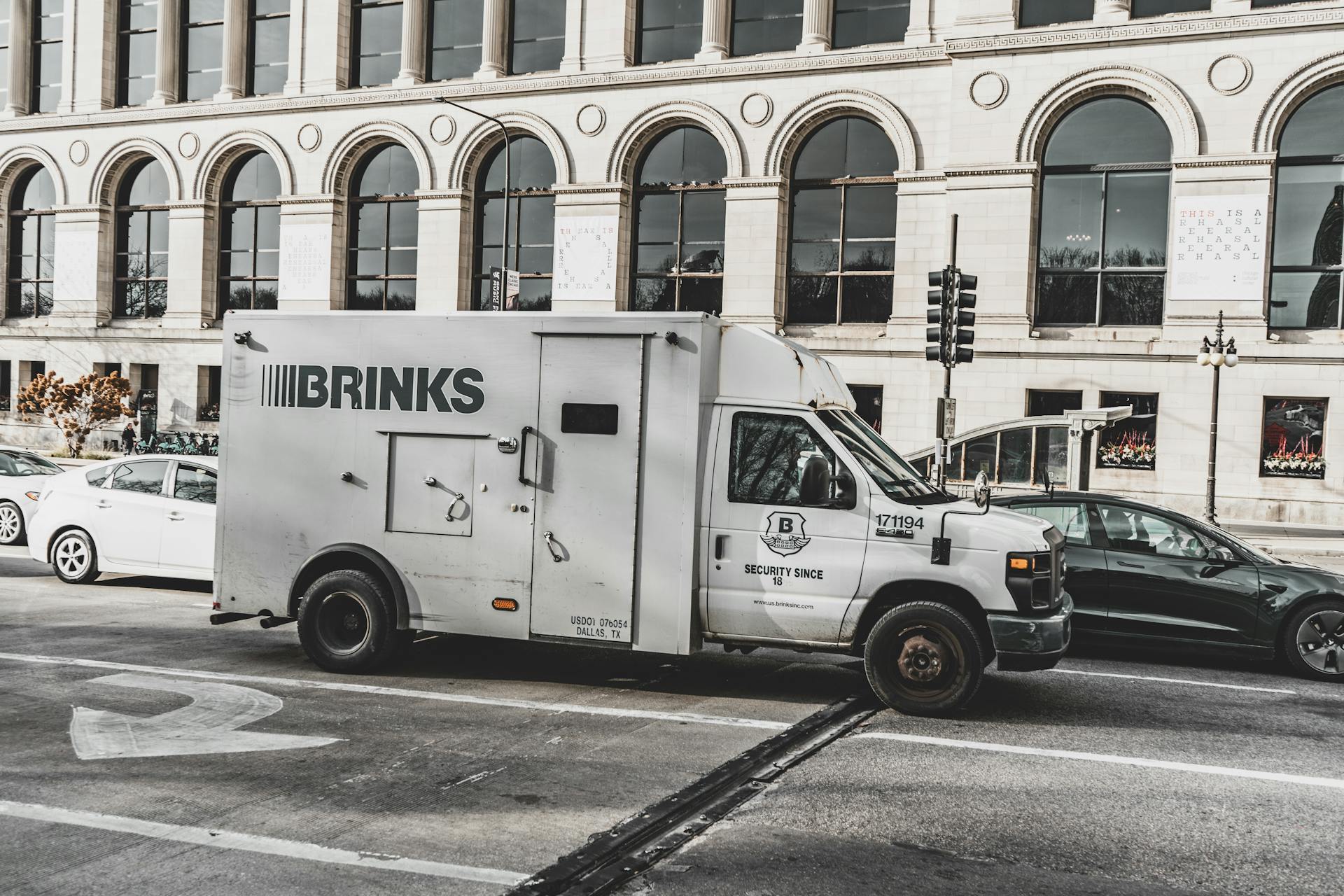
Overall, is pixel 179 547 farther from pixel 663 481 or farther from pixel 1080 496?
pixel 1080 496

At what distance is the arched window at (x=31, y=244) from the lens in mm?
43375

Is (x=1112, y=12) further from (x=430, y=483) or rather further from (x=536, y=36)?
(x=430, y=483)

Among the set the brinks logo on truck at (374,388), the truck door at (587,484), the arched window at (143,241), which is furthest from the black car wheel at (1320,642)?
the arched window at (143,241)

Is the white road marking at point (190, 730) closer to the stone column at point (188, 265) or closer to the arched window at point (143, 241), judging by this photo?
the stone column at point (188, 265)

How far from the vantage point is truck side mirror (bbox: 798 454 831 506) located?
7957 mm

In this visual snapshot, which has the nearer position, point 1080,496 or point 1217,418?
point 1080,496

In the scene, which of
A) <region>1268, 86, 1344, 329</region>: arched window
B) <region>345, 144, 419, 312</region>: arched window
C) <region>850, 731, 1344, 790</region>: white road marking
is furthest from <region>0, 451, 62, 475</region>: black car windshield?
<region>1268, 86, 1344, 329</region>: arched window

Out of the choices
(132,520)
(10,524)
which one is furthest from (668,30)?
(132,520)

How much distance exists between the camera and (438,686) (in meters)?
8.73

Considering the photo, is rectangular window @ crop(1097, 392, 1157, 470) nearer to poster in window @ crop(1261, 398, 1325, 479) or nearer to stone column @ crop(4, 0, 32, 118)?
poster in window @ crop(1261, 398, 1325, 479)

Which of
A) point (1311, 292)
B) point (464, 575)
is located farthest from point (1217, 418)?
point (464, 575)

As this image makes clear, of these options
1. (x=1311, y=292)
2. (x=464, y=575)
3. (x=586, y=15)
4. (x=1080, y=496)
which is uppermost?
(x=586, y=15)

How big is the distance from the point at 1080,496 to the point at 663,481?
487 cm

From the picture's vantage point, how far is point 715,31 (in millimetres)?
33188
